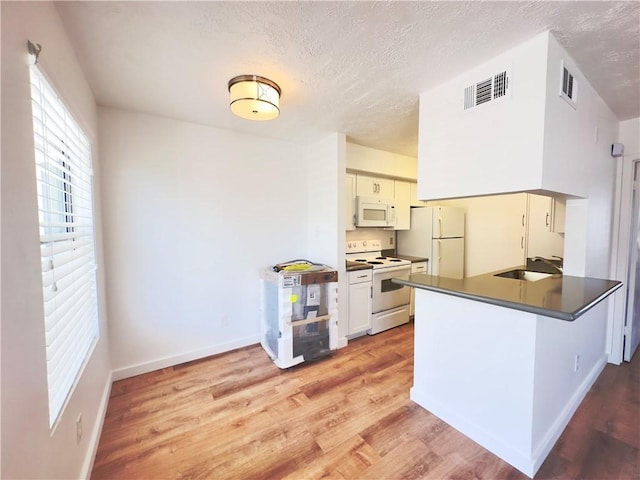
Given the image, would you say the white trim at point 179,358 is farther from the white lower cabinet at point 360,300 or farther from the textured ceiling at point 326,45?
the textured ceiling at point 326,45

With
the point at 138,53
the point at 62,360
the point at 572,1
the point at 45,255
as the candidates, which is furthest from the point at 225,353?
the point at 572,1

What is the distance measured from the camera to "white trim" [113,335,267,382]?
94.0 inches

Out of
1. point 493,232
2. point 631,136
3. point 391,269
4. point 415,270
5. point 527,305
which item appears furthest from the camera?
point 493,232

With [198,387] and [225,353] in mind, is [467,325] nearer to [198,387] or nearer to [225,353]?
[198,387]

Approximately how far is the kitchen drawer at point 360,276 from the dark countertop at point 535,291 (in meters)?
1.08

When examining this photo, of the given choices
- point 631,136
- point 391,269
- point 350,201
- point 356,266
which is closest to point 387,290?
point 391,269

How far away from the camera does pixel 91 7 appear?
1227mm

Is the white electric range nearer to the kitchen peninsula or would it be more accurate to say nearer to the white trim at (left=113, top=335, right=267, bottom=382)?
the kitchen peninsula

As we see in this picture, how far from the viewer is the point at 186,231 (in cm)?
263

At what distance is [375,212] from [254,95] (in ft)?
7.25

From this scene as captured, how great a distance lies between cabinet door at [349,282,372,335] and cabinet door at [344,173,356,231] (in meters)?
0.75

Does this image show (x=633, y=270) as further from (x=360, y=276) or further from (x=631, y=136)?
(x=360, y=276)

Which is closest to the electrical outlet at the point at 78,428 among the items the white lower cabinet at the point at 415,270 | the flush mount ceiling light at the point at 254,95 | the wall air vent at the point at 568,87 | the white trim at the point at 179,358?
the white trim at the point at 179,358

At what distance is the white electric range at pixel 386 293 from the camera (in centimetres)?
328
